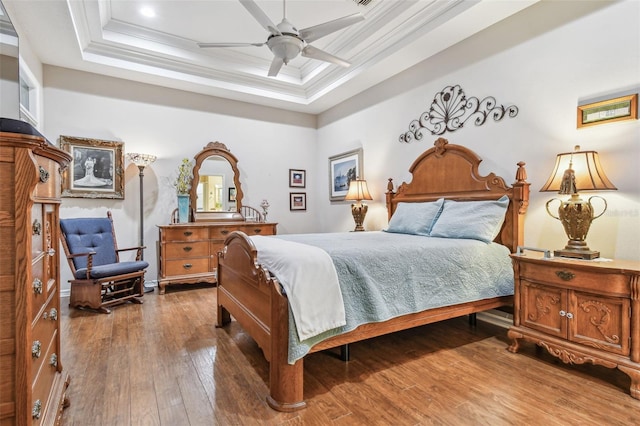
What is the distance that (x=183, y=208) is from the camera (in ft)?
15.0

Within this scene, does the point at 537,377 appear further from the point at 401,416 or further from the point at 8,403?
the point at 8,403

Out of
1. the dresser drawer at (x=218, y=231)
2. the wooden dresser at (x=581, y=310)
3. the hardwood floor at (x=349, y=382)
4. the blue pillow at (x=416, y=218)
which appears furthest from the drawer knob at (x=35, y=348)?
the dresser drawer at (x=218, y=231)

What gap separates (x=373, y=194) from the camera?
15.5ft

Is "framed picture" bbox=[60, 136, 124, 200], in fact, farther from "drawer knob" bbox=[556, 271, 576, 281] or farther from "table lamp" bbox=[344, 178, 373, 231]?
"drawer knob" bbox=[556, 271, 576, 281]

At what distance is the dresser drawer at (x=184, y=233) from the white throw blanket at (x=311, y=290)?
2673 millimetres

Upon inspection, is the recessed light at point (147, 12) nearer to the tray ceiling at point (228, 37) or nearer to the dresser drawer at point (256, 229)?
the tray ceiling at point (228, 37)

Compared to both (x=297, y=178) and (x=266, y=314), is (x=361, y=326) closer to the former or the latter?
(x=266, y=314)

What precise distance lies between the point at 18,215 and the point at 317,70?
172 inches

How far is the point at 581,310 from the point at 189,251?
4081 mm

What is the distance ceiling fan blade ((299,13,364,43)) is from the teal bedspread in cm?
173

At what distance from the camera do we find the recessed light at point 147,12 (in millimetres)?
3494

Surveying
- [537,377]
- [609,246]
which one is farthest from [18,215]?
[609,246]

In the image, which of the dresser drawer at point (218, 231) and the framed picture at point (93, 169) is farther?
the dresser drawer at point (218, 231)

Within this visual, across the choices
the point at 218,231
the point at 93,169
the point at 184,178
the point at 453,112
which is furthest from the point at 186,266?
the point at 453,112
